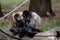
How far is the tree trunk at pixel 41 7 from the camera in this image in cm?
530

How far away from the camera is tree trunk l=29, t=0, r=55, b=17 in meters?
5.30

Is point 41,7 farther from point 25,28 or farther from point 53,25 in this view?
point 25,28

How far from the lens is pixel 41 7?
17.7ft

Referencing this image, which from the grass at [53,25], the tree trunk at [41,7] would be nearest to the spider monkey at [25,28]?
the grass at [53,25]

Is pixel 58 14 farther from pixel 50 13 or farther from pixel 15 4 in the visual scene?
pixel 15 4

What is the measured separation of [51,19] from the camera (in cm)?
521

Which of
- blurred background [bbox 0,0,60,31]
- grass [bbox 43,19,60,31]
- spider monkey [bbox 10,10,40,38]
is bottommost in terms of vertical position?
spider monkey [bbox 10,10,40,38]

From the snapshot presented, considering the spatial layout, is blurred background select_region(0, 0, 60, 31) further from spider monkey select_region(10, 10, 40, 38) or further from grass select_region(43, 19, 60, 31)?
spider monkey select_region(10, 10, 40, 38)

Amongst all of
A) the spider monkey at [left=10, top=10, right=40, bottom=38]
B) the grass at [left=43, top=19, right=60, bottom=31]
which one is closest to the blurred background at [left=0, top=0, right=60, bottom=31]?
the grass at [left=43, top=19, right=60, bottom=31]

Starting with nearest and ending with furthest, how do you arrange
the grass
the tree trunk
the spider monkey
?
the spider monkey, the grass, the tree trunk

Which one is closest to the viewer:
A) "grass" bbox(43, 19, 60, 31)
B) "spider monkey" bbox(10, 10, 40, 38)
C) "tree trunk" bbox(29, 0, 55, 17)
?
"spider monkey" bbox(10, 10, 40, 38)

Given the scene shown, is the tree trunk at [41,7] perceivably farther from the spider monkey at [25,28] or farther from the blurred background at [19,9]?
the spider monkey at [25,28]

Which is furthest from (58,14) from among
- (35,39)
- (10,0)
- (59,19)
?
(35,39)

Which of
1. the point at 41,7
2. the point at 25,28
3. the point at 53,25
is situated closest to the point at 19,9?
the point at 41,7
